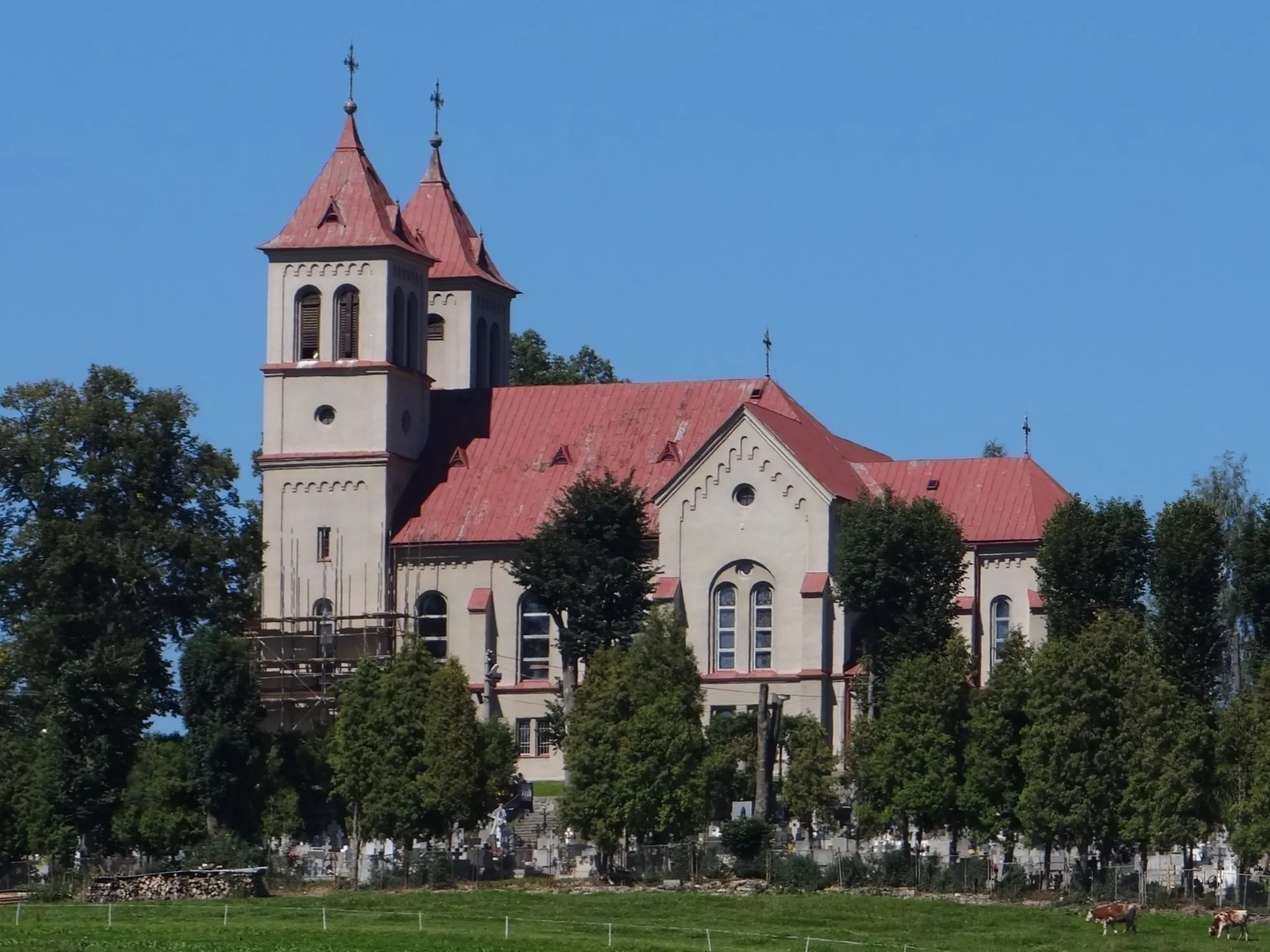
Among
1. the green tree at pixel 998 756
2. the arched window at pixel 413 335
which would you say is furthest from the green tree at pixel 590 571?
the green tree at pixel 998 756

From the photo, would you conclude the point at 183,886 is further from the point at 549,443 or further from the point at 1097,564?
the point at 549,443

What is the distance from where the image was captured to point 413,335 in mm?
115188

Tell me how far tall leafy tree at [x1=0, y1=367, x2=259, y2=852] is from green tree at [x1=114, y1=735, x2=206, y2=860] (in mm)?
7687

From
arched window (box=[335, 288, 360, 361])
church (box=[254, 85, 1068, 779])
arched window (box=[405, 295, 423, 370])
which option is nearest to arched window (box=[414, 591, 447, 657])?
church (box=[254, 85, 1068, 779])

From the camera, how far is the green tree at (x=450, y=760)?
93.2 meters

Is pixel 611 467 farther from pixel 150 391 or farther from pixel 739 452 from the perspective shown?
pixel 150 391

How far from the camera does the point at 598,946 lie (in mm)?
71438

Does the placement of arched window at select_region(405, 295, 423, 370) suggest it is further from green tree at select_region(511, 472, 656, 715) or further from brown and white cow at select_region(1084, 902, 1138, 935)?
brown and white cow at select_region(1084, 902, 1138, 935)

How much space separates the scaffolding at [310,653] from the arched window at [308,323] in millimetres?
8464

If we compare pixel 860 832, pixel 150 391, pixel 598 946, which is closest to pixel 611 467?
pixel 150 391

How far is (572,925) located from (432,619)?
120 feet

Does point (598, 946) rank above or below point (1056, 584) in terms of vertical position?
below

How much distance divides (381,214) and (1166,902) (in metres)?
41.7

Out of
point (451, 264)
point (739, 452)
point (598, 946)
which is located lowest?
point (598, 946)
